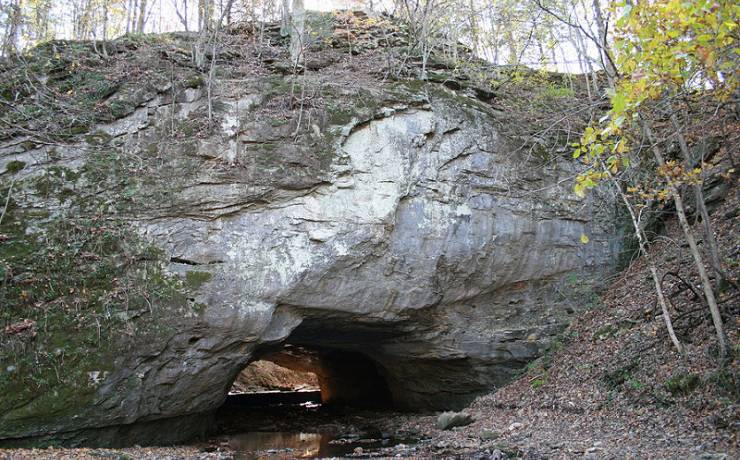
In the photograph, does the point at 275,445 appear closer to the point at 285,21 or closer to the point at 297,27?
the point at 297,27

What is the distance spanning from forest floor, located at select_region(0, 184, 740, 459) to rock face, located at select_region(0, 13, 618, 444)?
1026 millimetres

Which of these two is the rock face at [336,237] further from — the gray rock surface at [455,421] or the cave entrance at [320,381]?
the cave entrance at [320,381]

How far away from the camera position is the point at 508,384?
12.1 meters

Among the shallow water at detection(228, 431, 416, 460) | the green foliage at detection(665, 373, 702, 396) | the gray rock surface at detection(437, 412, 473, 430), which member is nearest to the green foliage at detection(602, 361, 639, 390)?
the green foliage at detection(665, 373, 702, 396)

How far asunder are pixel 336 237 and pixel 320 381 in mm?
12071

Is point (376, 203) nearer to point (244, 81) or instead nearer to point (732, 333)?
point (244, 81)

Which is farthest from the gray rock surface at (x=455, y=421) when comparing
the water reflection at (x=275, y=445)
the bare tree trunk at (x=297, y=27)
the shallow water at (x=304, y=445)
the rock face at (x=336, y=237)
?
the bare tree trunk at (x=297, y=27)

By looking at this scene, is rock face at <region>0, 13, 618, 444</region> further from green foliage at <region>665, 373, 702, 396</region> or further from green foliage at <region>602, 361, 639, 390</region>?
green foliage at <region>665, 373, 702, 396</region>

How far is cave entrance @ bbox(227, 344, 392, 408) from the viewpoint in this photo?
1856cm

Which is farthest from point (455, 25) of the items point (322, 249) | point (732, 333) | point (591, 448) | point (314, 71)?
point (591, 448)

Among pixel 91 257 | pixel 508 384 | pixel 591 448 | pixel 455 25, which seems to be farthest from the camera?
pixel 455 25

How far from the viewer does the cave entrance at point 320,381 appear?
18562mm

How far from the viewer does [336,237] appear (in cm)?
1052

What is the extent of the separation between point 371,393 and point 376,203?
399 inches
